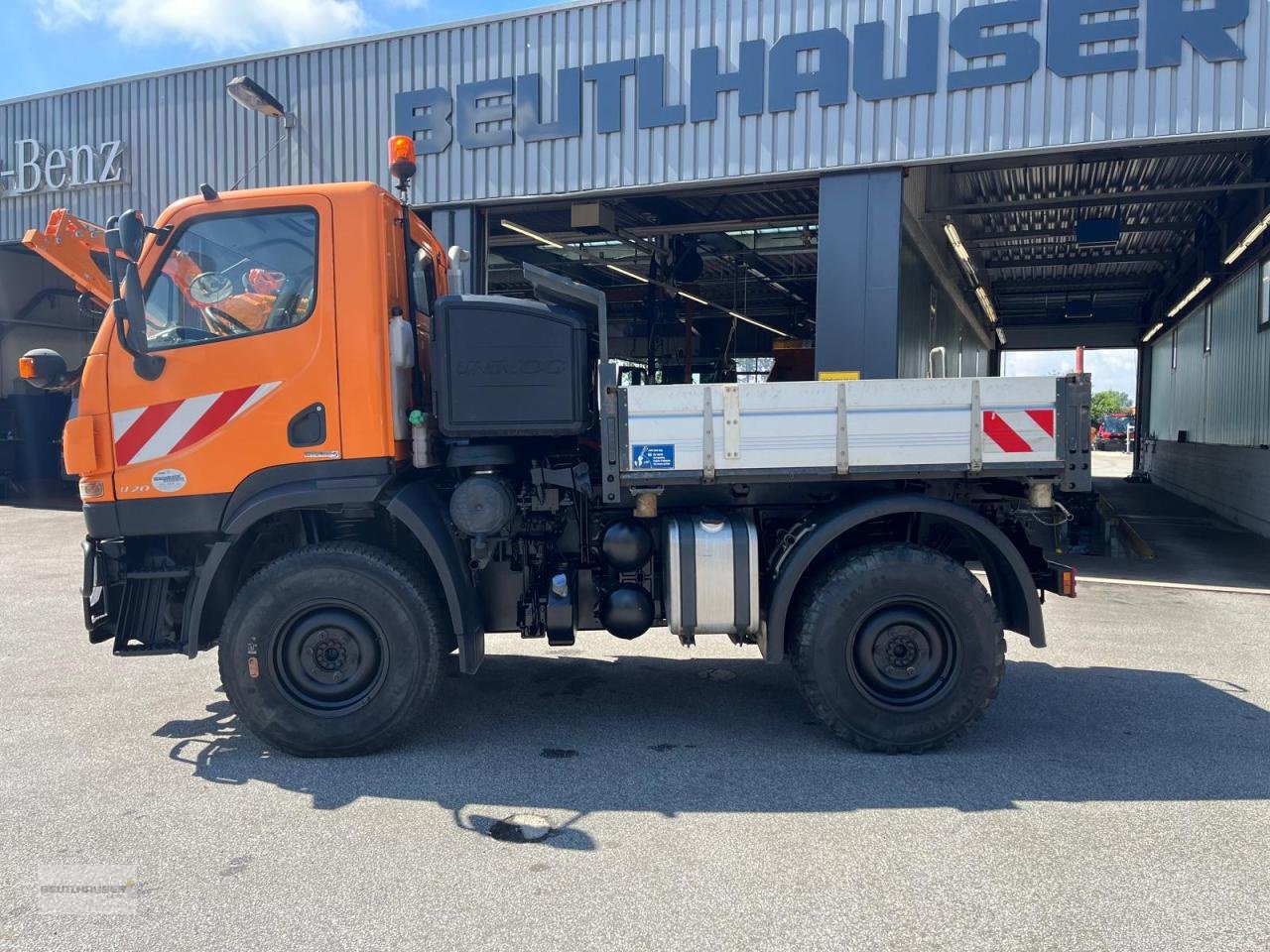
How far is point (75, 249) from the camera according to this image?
605 cm

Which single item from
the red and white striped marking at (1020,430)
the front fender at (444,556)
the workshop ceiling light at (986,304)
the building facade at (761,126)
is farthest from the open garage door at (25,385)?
the red and white striped marking at (1020,430)

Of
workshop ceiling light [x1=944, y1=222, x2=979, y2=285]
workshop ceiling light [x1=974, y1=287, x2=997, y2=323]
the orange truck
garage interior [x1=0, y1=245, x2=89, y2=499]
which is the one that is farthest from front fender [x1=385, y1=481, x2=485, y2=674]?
garage interior [x1=0, y1=245, x2=89, y2=499]

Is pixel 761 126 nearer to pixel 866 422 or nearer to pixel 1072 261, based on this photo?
pixel 866 422

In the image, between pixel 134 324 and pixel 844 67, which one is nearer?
pixel 134 324

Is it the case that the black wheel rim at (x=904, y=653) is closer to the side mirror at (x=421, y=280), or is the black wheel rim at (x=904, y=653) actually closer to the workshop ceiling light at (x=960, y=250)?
the side mirror at (x=421, y=280)

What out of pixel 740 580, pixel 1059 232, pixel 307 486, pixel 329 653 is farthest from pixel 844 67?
pixel 1059 232

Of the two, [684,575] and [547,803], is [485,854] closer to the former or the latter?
[547,803]

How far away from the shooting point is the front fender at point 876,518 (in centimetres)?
473

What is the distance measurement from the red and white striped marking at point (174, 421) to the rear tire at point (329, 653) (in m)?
0.84

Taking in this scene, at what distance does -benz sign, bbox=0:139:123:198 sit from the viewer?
1268 centimetres

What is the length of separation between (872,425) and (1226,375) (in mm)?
16208

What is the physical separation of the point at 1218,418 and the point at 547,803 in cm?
1862

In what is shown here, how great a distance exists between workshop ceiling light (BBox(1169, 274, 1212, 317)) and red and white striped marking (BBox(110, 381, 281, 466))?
1759 centimetres

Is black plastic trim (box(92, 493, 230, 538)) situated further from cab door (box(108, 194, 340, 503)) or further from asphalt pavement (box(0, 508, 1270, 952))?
asphalt pavement (box(0, 508, 1270, 952))
